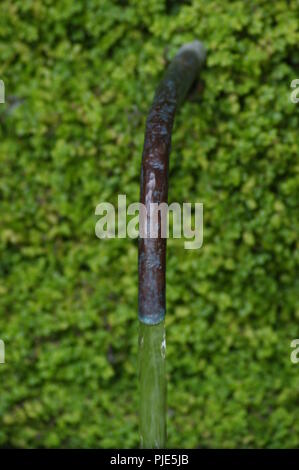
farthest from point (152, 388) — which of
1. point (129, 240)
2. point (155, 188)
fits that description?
point (129, 240)

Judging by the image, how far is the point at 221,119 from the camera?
2133 millimetres

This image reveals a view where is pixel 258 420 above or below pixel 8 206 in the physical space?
below

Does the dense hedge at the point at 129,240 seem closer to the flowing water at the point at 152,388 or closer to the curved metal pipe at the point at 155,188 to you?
the curved metal pipe at the point at 155,188

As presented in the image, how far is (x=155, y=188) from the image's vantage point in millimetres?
1416

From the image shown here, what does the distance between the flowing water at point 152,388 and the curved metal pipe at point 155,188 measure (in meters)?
0.09

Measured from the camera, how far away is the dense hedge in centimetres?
208

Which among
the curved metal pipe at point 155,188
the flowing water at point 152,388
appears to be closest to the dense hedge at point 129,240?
the curved metal pipe at point 155,188

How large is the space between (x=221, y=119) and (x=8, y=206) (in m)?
0.99

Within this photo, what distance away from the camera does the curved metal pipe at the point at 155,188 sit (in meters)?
1.36

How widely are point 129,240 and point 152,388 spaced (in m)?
0.87
